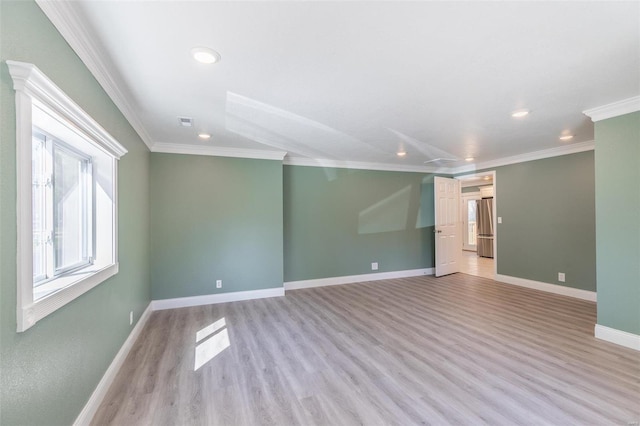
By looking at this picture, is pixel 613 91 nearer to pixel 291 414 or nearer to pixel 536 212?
pixel 536 212

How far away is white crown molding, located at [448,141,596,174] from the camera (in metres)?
4.27

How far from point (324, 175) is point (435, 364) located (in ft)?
12.1

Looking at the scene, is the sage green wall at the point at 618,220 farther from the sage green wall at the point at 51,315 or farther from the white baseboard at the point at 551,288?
the sage green wall at the point at 51,315

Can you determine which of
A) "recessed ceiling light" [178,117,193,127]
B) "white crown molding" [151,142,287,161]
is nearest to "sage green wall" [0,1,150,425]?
"recessed ceiling light" [178,117,193,127]

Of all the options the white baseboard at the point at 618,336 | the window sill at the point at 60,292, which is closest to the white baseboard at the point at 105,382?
the window sill at the point at 60,292

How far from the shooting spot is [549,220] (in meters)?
4.72

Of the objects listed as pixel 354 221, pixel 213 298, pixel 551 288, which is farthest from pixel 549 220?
pixel 213 298

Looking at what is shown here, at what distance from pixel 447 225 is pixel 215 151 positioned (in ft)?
16.2

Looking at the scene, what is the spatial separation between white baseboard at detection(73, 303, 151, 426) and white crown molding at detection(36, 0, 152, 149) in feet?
7.14

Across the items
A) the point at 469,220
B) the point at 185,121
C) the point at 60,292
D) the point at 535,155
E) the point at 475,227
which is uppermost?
the point at 185,121

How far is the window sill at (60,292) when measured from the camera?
1.17 m

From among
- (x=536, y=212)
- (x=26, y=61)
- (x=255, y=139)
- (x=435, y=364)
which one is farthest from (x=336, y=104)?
(x=536, y=212)

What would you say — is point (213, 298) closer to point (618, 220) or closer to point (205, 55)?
point (205, 55)

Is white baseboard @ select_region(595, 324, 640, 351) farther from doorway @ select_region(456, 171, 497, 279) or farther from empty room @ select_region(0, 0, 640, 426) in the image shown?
doorway @ select_region(456, 171, 497, 279)
